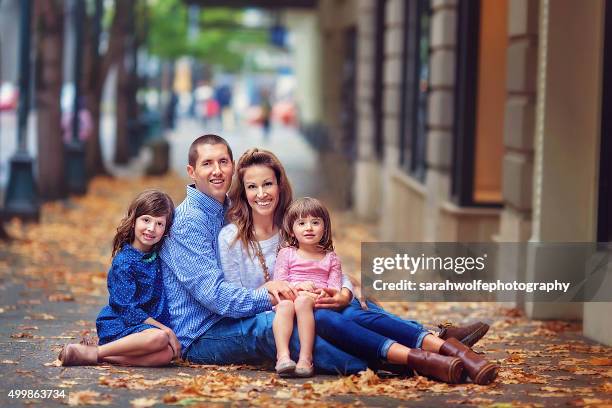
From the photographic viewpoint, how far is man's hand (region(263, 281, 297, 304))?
7402mm

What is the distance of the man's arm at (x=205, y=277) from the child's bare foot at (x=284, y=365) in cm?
37

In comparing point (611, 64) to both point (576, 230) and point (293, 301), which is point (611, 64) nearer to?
point (576, 230)

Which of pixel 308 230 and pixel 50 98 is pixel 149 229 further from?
pixel 50 98

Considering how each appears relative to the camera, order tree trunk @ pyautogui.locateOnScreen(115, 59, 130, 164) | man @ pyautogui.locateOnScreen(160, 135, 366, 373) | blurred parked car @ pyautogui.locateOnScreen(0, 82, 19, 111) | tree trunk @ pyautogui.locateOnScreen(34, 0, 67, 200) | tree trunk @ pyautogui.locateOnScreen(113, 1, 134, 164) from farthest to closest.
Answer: blurred parked car @ pyautogui.locateOnScreen(0, 82, 19, 111)
tree trunk @ pyautogui.locateOnScreen(115, 59, 130, 164)
tree trunk @ pyautogui.locateOnScreen(113, 1, 134, 164)
tree trunk @ pyautogui.locateOnScreen(34, 0, 67, 200)
man @ pyautogui.locateOnScreen(160, 135, 366, 373)

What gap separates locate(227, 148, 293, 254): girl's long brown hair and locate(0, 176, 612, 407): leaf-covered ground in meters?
0.79

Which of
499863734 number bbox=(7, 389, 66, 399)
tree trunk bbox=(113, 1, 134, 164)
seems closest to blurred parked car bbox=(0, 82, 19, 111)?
tree trunk bbox=(113, 1, 134, 164)

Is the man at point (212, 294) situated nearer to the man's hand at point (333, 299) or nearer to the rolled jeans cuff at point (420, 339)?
the man's hand at point (333, 299)

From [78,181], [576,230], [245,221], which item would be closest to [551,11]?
[576,230]

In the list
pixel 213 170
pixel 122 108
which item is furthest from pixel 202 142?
pixel 122 108

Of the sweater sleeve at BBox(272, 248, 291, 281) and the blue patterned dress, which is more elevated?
the sweater sleeve at BBox(272, 248, 291, 281)

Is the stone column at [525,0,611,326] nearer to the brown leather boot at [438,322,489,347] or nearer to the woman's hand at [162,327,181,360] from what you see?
the brown leather boot at [438,322,489,347]

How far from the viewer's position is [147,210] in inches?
299

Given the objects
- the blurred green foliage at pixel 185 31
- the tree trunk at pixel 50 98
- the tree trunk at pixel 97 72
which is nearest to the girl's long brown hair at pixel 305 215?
the tree trunk at pixel 50 98

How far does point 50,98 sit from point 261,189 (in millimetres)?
13431
